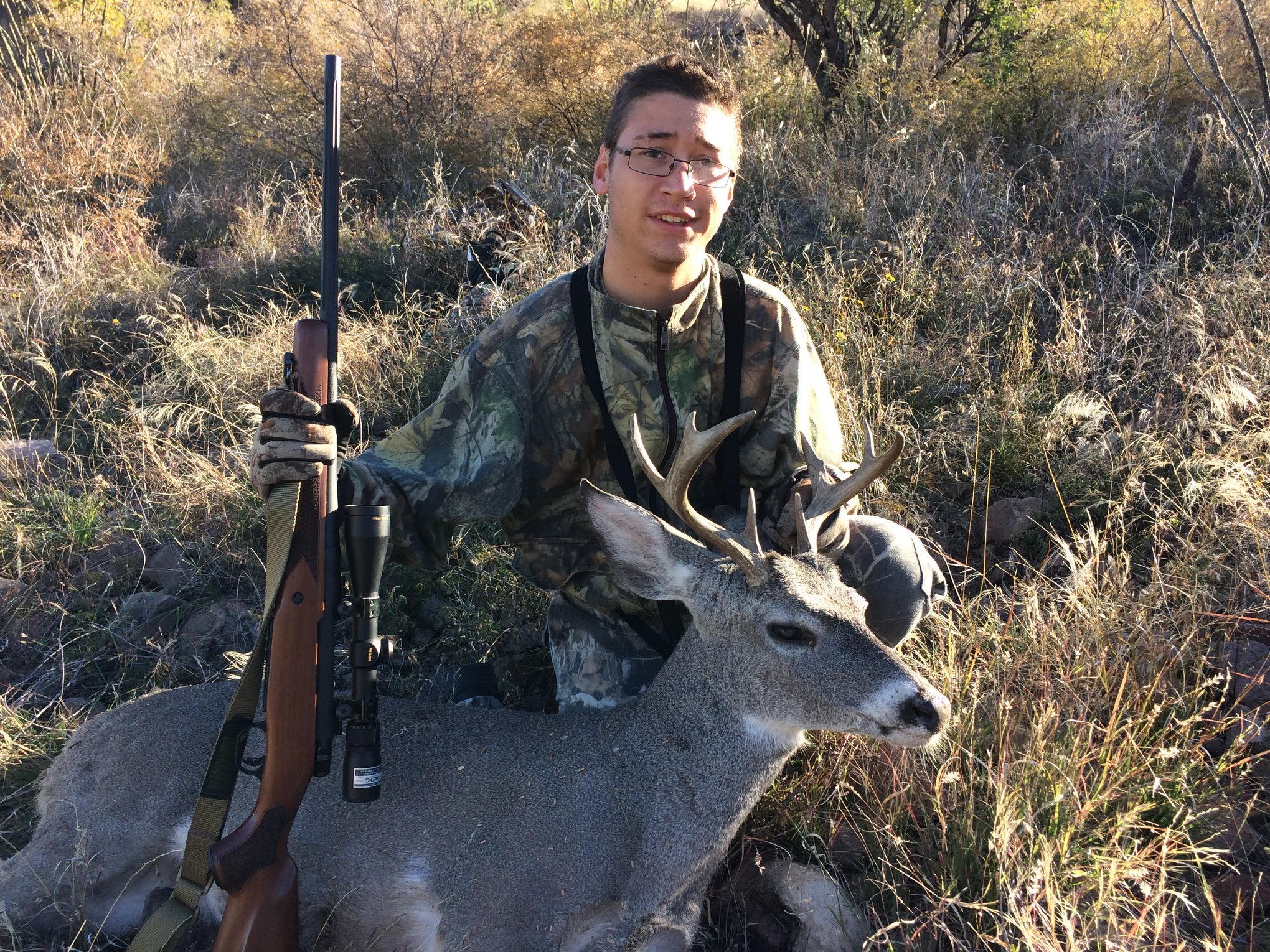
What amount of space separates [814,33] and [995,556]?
5.37 m

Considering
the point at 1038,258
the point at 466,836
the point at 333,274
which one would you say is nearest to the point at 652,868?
the point at 466,836

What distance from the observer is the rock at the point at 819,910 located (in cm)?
259

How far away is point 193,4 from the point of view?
37.9ft

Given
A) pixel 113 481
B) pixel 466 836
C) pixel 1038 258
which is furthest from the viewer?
pixel 1038 258

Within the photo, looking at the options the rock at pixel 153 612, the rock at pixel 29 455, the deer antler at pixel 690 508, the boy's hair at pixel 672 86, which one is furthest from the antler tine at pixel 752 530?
the rock at pixel 29 455

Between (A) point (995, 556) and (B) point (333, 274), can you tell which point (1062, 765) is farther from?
(B) point (333, 274)

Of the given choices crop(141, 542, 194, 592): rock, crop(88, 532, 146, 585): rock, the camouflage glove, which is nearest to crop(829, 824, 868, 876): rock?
the camouflage glove

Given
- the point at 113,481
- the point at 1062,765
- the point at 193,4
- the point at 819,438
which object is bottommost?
the point at 113,481

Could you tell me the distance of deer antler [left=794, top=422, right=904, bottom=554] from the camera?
285cm

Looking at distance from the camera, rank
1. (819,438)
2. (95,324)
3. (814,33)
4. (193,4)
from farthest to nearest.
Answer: (193,4)
(814,33)
(95,324)
(819,438)

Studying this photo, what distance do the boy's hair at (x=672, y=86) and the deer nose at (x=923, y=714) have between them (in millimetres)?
2035

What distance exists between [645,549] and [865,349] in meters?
2.35

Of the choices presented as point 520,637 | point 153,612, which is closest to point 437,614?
point 520,637

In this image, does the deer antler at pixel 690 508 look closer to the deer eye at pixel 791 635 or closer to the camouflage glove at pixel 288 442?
the deer eye at pixel 791 635
